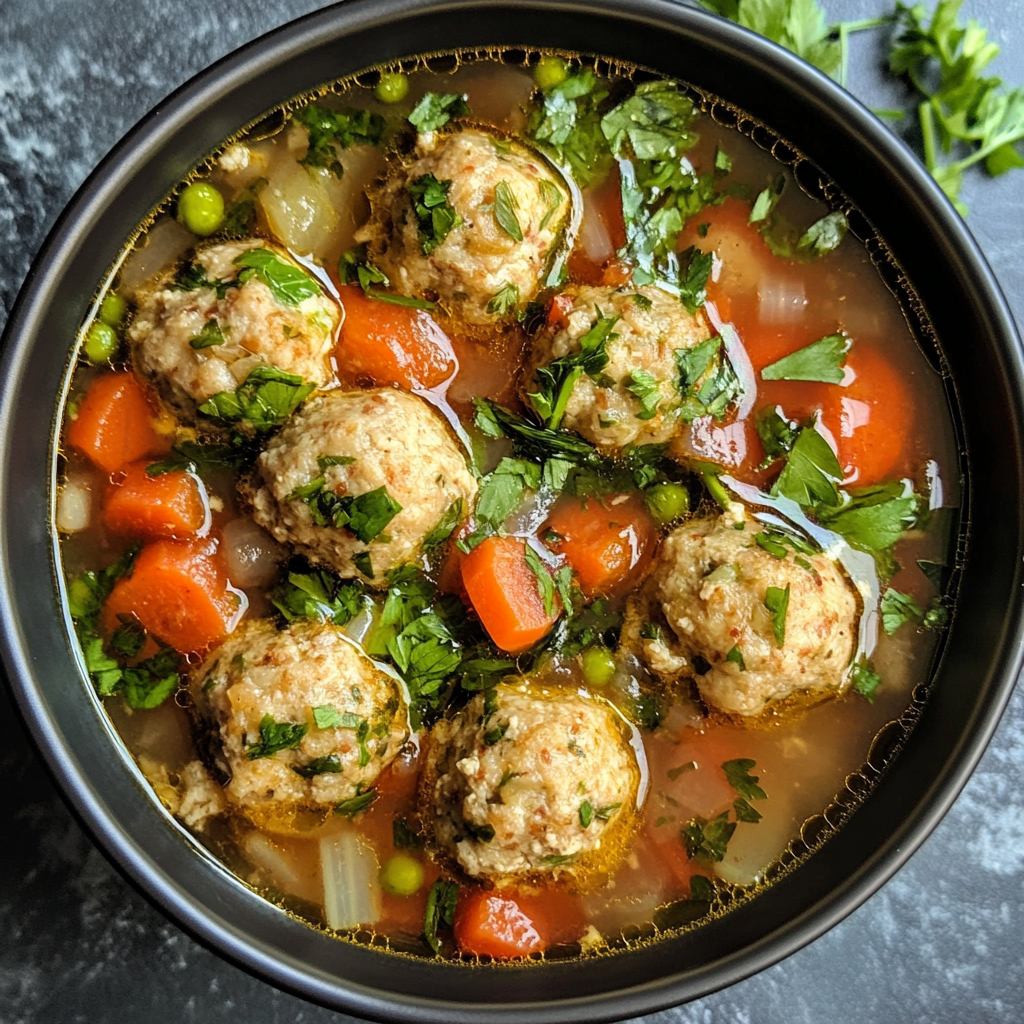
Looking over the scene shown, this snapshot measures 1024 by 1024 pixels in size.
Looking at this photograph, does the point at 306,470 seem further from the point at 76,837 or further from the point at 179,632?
the point at 76,837

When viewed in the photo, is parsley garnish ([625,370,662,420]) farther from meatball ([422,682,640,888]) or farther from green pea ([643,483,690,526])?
meatball ([422,682,640,888])

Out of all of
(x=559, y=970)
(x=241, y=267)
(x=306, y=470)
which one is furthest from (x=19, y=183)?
(x=559, y=970)

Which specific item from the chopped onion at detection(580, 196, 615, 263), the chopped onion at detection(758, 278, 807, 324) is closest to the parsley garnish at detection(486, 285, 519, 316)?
the chopped onion at detection(580, 196, 615, 263)

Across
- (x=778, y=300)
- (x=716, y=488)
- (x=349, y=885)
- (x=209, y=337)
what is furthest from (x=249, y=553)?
(x=778, y=300)

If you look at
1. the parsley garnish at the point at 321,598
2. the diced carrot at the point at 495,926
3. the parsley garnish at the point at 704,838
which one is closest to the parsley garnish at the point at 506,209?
the parsley garnish at the point at 321,598

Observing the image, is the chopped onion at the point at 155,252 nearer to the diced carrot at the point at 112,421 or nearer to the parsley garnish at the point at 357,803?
the diced carrot at the point at 112,421
